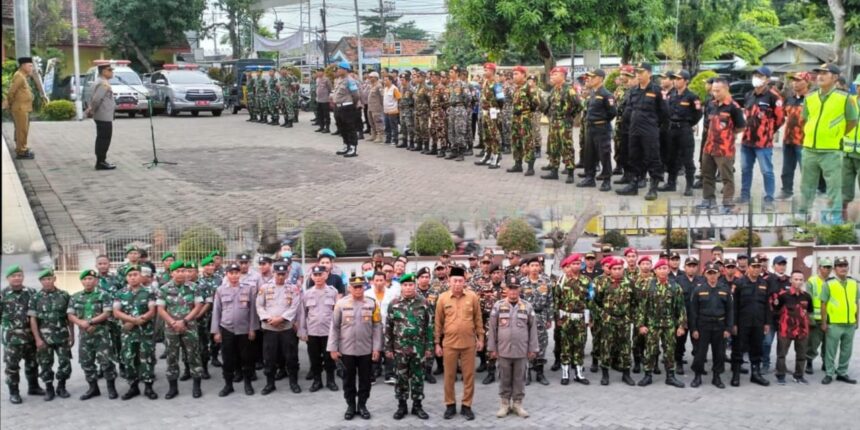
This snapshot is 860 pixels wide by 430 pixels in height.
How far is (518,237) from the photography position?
8672 mm

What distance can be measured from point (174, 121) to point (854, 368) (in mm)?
6495

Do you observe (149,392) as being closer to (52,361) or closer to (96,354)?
(96,354)

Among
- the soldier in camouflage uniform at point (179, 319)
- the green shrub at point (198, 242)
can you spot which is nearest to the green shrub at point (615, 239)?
the green shrub at point (198, 242)

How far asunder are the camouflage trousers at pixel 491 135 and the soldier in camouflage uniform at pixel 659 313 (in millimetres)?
2293

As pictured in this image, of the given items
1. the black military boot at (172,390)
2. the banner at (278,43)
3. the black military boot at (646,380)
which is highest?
the banner at (278,43)

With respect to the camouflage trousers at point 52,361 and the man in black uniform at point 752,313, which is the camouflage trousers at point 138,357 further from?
the man in black uniform at point 752,313

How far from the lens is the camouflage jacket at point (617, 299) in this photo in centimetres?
750

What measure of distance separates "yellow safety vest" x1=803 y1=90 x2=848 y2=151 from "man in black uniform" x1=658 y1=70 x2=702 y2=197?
106cm

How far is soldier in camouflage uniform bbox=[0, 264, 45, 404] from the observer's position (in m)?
6.93

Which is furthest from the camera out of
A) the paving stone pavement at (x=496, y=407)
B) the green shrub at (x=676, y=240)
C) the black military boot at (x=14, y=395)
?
the green shrub at (x=676, y=240)

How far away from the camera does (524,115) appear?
9383 mm

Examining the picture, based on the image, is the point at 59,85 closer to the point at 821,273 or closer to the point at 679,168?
the point at 679,168

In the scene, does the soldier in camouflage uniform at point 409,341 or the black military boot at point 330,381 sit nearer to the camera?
the soldier in camouflage uniform at point 409,341

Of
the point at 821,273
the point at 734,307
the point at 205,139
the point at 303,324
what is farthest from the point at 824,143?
the point at 205,139
